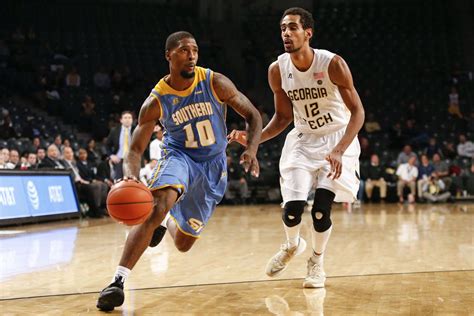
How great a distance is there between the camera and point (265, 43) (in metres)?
22.2

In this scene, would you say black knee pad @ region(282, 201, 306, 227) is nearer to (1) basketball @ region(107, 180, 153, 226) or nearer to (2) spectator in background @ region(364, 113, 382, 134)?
(1) basketball @ region(107, 180, 153, 226)

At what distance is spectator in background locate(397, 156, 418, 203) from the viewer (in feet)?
55.8

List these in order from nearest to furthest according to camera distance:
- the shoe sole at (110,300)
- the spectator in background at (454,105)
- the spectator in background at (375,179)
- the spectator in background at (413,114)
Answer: the shoe sole at (110,300) < the spectator in background at (375,179) < the spectator in background at (413,114) < the spectator in background at (454,105)

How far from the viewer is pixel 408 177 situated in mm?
17109

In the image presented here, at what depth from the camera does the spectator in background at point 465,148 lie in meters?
18.1

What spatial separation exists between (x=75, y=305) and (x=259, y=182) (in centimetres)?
1334

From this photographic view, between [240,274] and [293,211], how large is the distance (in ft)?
2.57

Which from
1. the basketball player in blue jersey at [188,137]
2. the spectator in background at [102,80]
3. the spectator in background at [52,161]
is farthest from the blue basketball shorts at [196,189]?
the spectator in background at [102,80]

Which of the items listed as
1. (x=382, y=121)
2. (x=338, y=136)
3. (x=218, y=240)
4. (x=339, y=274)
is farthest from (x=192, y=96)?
(x=382, y=121)

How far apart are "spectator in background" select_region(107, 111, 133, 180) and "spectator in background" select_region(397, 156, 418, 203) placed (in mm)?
7991

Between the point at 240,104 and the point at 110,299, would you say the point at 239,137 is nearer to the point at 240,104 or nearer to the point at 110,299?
the point at 240,104

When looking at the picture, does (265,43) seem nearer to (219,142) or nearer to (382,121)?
(382,121)

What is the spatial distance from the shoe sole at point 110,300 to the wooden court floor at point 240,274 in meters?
0.05

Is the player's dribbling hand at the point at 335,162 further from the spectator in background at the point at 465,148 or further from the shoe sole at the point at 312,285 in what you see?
the spectator in background at the point at 465,148
